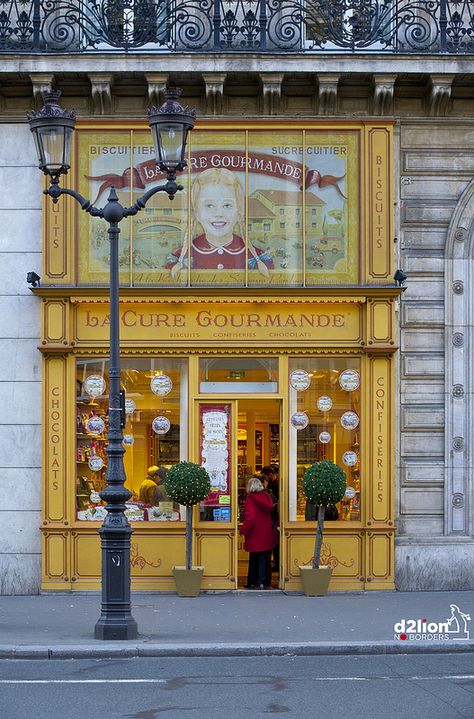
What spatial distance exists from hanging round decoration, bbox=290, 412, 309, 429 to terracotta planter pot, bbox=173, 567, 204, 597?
237 centimetres

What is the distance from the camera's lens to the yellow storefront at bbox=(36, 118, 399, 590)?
18.0 m

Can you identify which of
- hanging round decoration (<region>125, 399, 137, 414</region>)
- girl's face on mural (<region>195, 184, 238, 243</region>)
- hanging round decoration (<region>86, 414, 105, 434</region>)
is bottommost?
hanging round decoration (<region>86, 414, 105, 434</region>)

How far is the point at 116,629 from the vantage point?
13773mm

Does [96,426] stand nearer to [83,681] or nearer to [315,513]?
[315,513]

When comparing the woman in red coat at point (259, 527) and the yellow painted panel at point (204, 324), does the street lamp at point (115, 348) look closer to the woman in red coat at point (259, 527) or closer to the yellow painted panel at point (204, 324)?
the yellow painted panel at point (204, 324)

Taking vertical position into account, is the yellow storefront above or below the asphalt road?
above

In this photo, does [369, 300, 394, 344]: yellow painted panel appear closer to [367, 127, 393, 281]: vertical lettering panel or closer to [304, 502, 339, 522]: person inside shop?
[367, 127, 393, 281]: vertical lettering panel

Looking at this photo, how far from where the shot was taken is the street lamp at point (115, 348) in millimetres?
13922

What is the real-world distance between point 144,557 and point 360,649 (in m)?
5.25

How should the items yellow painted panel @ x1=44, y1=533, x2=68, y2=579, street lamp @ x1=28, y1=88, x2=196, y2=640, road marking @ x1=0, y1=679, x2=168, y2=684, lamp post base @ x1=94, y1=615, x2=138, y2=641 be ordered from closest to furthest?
road marking @ x1=0, y1=679, x2=168, y2=684, lamp post base @ x1=94, y1=615, x2=138, y2=641, street lamp @ x1=28, y1=88, x2=196, y2=640, yellow painted panel @ x1=44, y1=533, x2=68, y2=579

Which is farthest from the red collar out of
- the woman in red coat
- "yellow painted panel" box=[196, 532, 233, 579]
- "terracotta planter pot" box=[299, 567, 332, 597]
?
"terracotta planter pot" box=[299, 567, 332, 597]

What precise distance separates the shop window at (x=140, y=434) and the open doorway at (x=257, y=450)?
877mm

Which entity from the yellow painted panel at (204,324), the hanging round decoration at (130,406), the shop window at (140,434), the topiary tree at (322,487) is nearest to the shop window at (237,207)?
the yellow painted panel at (204,324)

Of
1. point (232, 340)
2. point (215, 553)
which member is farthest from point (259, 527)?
point (232, 340)
